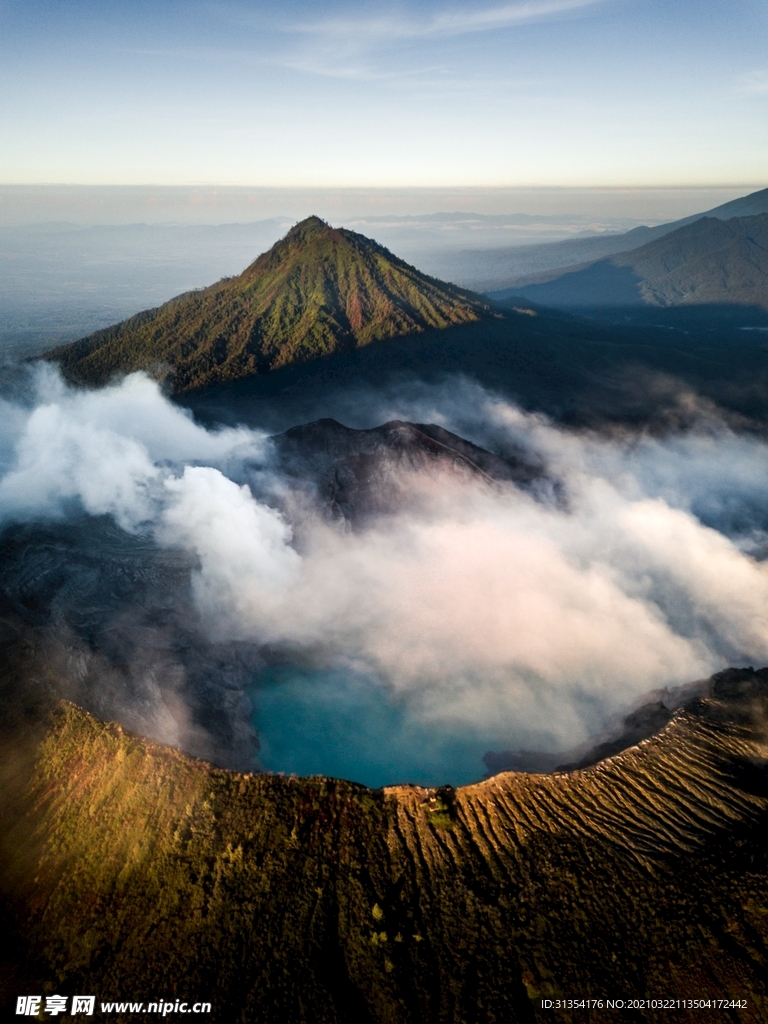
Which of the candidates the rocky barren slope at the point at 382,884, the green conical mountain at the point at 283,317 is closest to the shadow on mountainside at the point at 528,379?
the green conical mountain at the point at 283,317

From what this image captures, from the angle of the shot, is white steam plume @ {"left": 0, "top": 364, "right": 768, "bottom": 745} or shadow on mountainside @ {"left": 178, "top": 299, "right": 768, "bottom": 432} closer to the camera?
white steam plume @ {"left": 0, "top": 364, "right": 768, "bottom": 745}

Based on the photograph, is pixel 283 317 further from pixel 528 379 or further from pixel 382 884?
pixel 382 884

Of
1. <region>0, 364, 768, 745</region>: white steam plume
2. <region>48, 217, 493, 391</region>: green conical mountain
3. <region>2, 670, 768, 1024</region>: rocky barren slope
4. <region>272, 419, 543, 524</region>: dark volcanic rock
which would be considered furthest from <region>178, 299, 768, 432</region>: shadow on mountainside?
<region>2, 670, 768, 1024</region>: rocky barren slope

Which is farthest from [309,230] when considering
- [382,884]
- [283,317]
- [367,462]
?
[382,884]

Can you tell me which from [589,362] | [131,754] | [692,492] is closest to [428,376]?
[589,362]

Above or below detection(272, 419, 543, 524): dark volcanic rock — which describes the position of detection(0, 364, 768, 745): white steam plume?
below

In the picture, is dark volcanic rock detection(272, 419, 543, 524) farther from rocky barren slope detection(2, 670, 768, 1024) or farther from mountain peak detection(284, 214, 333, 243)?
mountain peak detection(284, 214, 333, 243)
